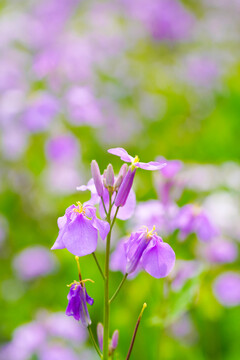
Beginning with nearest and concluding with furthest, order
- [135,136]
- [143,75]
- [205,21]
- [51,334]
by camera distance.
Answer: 1. [51,334]
2. [135,136]
3. [143,75]
4. [205,21]

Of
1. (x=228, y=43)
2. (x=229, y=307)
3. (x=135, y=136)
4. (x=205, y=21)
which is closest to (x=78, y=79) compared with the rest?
(x=135, y=136)

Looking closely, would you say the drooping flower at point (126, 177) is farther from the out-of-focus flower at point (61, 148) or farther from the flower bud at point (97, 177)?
the out-of-focus flower at point (61, 148)

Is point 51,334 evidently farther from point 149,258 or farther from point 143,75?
point 143,75

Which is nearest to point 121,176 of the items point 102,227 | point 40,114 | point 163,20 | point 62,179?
point 102,227

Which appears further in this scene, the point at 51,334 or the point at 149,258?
the point at 51,334

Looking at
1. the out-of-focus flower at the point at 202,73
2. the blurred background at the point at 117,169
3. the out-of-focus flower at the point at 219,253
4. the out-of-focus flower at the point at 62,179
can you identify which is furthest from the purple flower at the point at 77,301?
the out-of-focus flower at the point at 202,73

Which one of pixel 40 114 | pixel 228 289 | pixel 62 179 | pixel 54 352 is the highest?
pixel 40 114

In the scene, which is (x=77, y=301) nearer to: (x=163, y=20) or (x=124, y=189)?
(x=124, y=189)

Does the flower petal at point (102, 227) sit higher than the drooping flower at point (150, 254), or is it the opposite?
the flower petal at point (102, 227)
